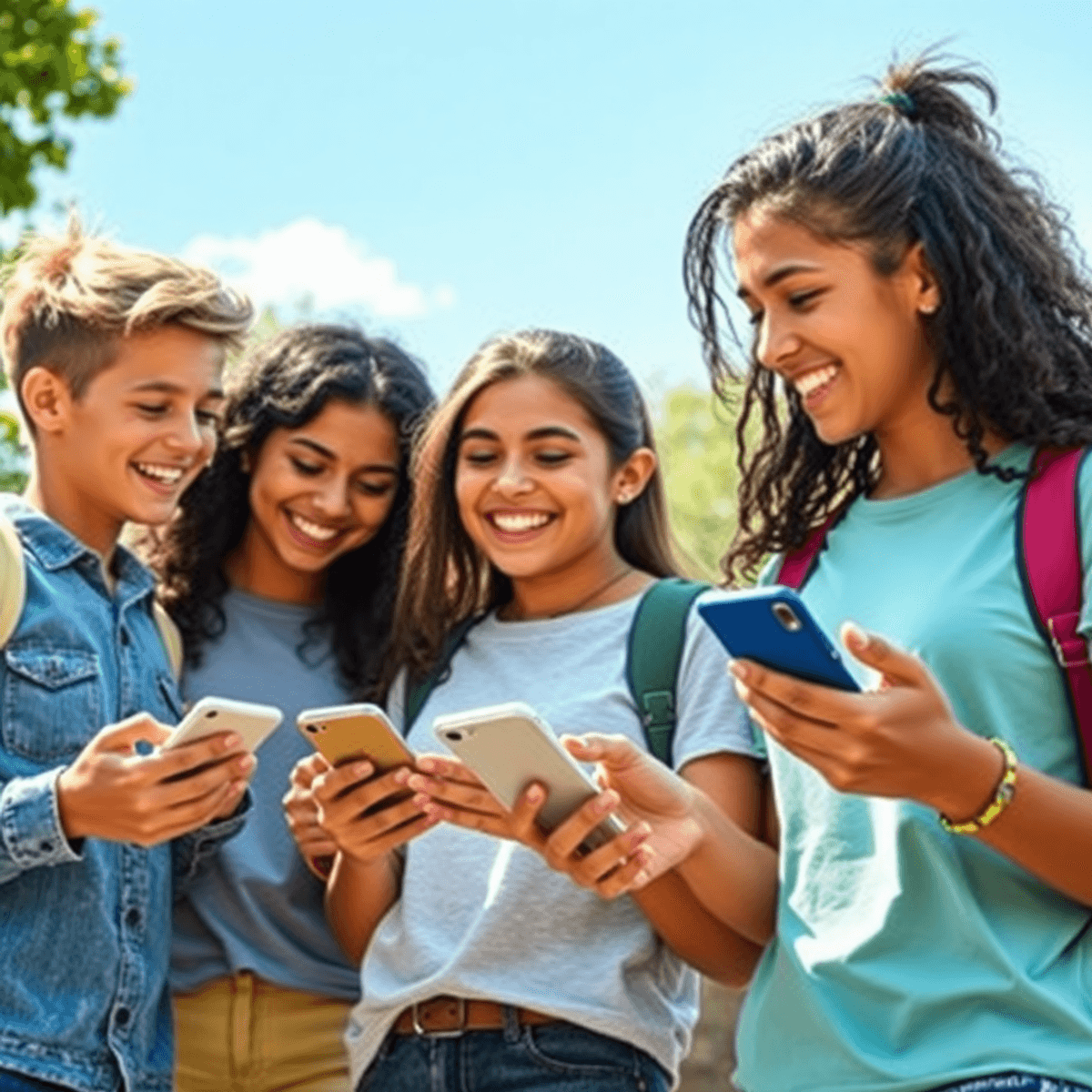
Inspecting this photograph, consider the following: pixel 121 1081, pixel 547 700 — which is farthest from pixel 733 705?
pixel 121 1081

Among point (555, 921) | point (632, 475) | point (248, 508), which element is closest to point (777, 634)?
point (555, 921)

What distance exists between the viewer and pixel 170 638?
165 inches

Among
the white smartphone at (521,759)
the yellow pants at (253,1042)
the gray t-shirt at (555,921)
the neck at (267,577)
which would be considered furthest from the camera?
the neck at (267,577)

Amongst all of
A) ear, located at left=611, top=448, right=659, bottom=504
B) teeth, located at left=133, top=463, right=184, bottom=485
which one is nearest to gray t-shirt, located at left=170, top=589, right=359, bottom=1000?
teeth, located at left=133, top=463, right=184, bottom=485

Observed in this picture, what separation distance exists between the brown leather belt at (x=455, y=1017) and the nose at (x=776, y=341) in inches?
47.4

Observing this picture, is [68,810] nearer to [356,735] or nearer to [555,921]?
[356,735]

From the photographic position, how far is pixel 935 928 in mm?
3020

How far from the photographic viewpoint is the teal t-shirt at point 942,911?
2.91 m

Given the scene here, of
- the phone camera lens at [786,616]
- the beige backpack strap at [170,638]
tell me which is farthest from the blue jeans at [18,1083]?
the phone camera lens at [786,616]

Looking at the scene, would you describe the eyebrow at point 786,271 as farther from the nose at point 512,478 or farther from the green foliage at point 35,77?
the green foliage at point 35,77

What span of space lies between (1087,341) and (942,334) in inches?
10.5

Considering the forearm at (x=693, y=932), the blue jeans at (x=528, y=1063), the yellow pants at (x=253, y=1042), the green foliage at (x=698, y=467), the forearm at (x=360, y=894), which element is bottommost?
the green foliage at (x=698, y=467)

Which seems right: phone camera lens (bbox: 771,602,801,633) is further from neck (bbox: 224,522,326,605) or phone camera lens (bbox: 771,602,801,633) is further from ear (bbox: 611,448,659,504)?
neck (bbox: 224,522,326,605)

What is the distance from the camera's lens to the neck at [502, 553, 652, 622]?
408 centimetres
